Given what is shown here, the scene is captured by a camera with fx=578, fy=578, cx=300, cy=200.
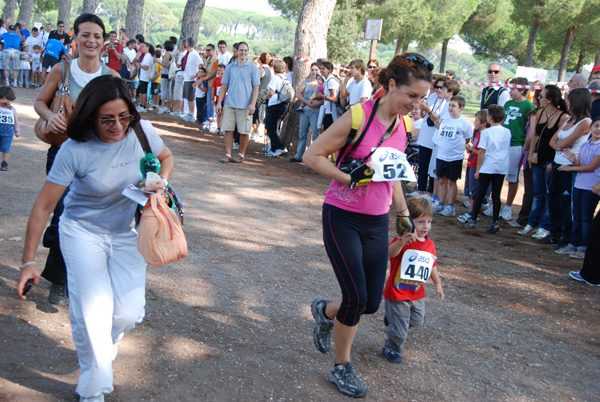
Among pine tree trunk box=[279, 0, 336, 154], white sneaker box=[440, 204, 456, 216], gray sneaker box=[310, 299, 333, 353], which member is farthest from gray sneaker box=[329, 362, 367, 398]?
pine tree trunk box=[279, 0, 336, 154]

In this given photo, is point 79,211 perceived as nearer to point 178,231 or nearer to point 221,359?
A: point 178,231

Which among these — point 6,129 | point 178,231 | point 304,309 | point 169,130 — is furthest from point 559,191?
point 169,130

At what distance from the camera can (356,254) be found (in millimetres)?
3535

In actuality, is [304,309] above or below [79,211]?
below

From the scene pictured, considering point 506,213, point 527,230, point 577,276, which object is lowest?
point 577,276

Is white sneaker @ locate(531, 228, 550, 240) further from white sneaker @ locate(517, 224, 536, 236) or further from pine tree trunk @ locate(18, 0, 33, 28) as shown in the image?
pine tree trunk @ locate(18, 0, 33, 28)

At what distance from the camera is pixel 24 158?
31.7ft

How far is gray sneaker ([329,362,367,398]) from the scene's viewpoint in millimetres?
3719

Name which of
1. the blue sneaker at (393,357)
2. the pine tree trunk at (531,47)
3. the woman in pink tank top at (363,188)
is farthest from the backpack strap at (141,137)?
the pine tree trunk at (531,47)

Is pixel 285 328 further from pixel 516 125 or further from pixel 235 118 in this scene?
pixel 235 118

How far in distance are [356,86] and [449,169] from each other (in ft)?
8.57

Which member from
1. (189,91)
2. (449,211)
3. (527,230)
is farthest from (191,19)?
(527,230)

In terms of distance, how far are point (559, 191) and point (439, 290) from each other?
4.50 metres

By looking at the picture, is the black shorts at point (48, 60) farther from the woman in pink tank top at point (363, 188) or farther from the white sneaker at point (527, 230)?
the woman in pink tank top at point (363, 188)
